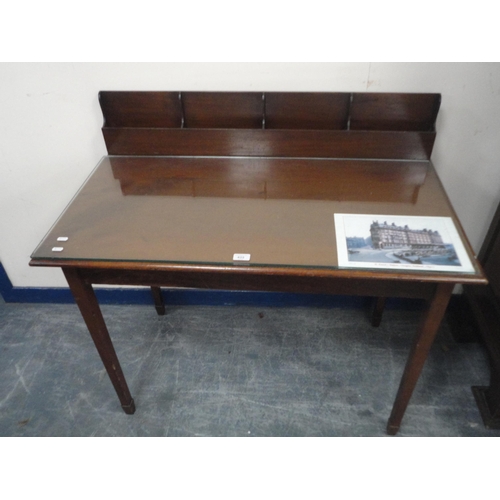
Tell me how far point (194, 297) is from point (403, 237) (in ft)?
3.96

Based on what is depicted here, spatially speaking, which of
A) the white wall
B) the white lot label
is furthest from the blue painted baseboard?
the white lot label

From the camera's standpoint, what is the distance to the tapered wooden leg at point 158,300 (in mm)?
1921

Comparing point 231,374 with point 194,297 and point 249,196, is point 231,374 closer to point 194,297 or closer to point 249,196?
point 194,297

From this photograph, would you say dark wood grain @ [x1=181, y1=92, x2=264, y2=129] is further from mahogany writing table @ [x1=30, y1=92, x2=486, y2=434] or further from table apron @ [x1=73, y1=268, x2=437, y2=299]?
table apron @ [x1=73, y1=268, x2=437, y2=299]

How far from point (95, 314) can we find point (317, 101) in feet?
3.42

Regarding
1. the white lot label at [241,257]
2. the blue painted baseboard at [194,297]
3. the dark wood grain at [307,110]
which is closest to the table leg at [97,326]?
the white lot label at [241,257]

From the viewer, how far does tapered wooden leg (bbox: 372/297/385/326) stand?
1817 mm

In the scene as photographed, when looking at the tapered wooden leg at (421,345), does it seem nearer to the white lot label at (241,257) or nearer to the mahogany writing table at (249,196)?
the mahogany writing table at (249,196)

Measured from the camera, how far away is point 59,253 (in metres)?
1.08

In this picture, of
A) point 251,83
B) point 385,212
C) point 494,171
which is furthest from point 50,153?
point 494,171

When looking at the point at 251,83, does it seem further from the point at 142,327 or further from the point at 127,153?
the point at 142,327

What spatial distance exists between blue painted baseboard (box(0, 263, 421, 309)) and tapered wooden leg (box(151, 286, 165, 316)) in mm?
58

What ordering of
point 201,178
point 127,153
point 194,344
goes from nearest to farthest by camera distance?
point 201,178, point 127,153, point 194,344

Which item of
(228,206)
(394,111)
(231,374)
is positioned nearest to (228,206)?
(228,206)
